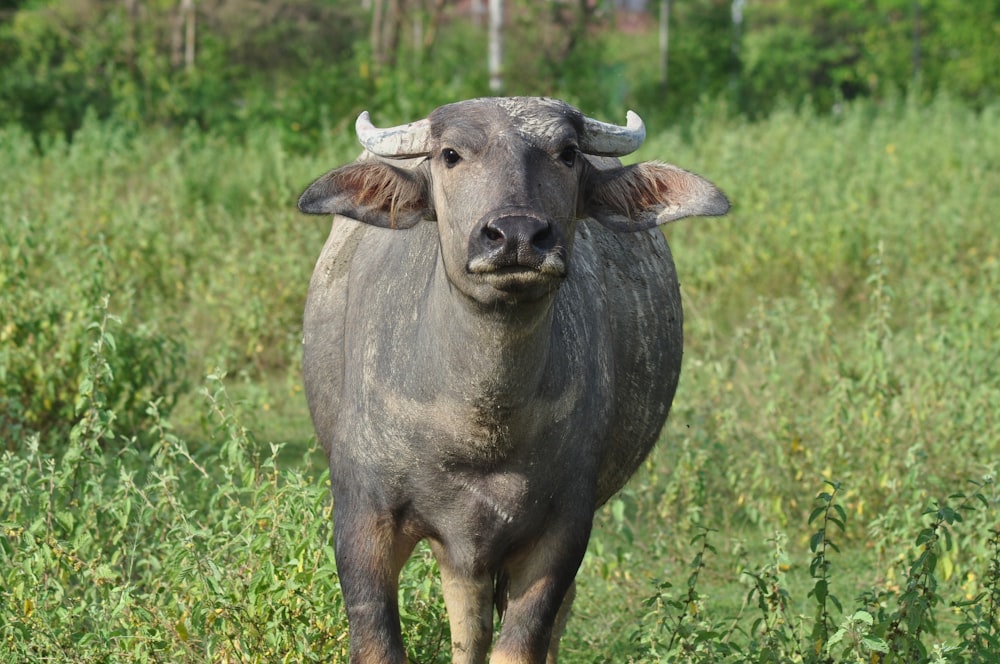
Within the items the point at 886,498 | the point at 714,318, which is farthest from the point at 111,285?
the point at 886,498

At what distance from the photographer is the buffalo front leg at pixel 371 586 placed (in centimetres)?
364

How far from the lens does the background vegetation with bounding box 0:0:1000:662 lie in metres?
4.12

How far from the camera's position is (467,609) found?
3930 millimetres

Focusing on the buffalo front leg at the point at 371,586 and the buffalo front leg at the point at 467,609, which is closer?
the buffalo front leg at the point at 371,586

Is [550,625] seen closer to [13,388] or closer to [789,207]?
[13,388]

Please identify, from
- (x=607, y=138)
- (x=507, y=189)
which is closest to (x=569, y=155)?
(x=607, y=138)

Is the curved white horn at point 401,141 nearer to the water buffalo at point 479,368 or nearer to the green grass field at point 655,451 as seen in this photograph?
the water buffalo at point 479,368

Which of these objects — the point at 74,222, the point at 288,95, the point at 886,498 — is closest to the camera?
the point at 886,498

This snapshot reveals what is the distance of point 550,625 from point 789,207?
270 inches

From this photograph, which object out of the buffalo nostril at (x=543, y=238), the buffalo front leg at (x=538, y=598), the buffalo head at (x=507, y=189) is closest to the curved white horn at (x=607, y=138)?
the buffalo head at (x=507, y=189)

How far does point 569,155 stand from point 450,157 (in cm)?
29

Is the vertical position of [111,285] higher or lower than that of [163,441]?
lower

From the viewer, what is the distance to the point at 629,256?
4684 millimetres

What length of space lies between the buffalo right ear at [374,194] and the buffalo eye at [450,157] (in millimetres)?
184
